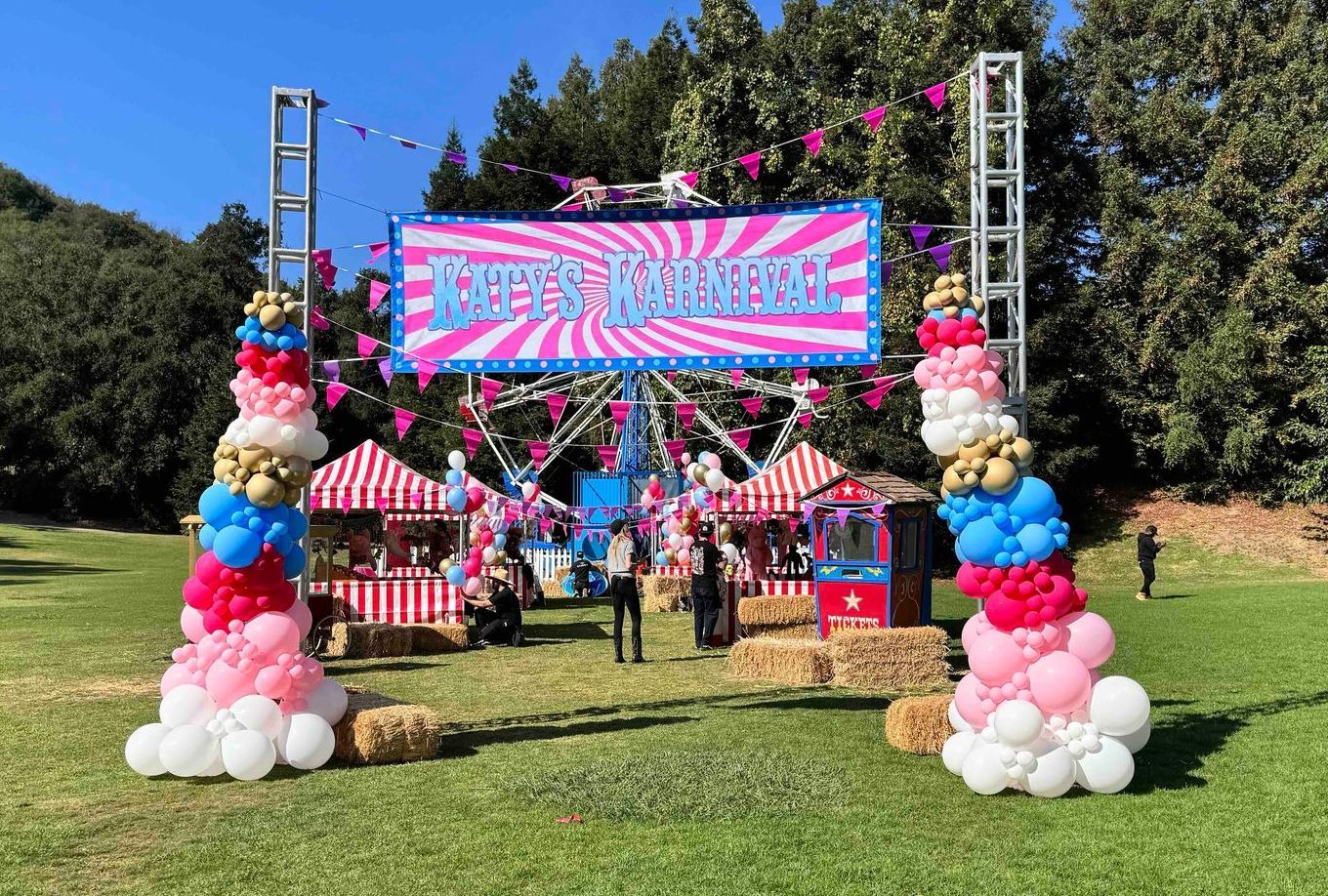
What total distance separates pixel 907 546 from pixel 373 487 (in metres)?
8.99

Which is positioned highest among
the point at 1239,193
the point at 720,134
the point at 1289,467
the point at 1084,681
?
the point at 720,134

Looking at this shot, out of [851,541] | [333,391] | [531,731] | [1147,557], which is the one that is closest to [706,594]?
[851,541]

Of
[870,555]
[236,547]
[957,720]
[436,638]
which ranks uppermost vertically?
[236,547]

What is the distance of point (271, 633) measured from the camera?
7633 millimetres

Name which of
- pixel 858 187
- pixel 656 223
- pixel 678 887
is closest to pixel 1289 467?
pixel 858 187

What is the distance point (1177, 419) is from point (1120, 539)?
12.4 ft

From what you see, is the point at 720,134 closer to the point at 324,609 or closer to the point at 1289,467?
the point at 1289,467

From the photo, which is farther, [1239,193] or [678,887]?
[1239,193]

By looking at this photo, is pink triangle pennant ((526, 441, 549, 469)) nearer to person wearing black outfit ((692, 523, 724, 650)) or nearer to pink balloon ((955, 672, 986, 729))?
person wearing black outfit ((692, 523, 724, 650))

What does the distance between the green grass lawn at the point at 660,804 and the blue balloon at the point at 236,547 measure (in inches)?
58.9

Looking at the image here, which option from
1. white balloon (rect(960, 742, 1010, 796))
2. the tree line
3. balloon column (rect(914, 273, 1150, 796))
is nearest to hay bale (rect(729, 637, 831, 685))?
balloon column (rect(914, 273, 1150, 796))

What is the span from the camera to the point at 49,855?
223 inches

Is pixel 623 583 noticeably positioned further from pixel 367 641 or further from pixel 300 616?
pixel 300 616

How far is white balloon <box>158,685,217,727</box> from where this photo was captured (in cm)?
737
